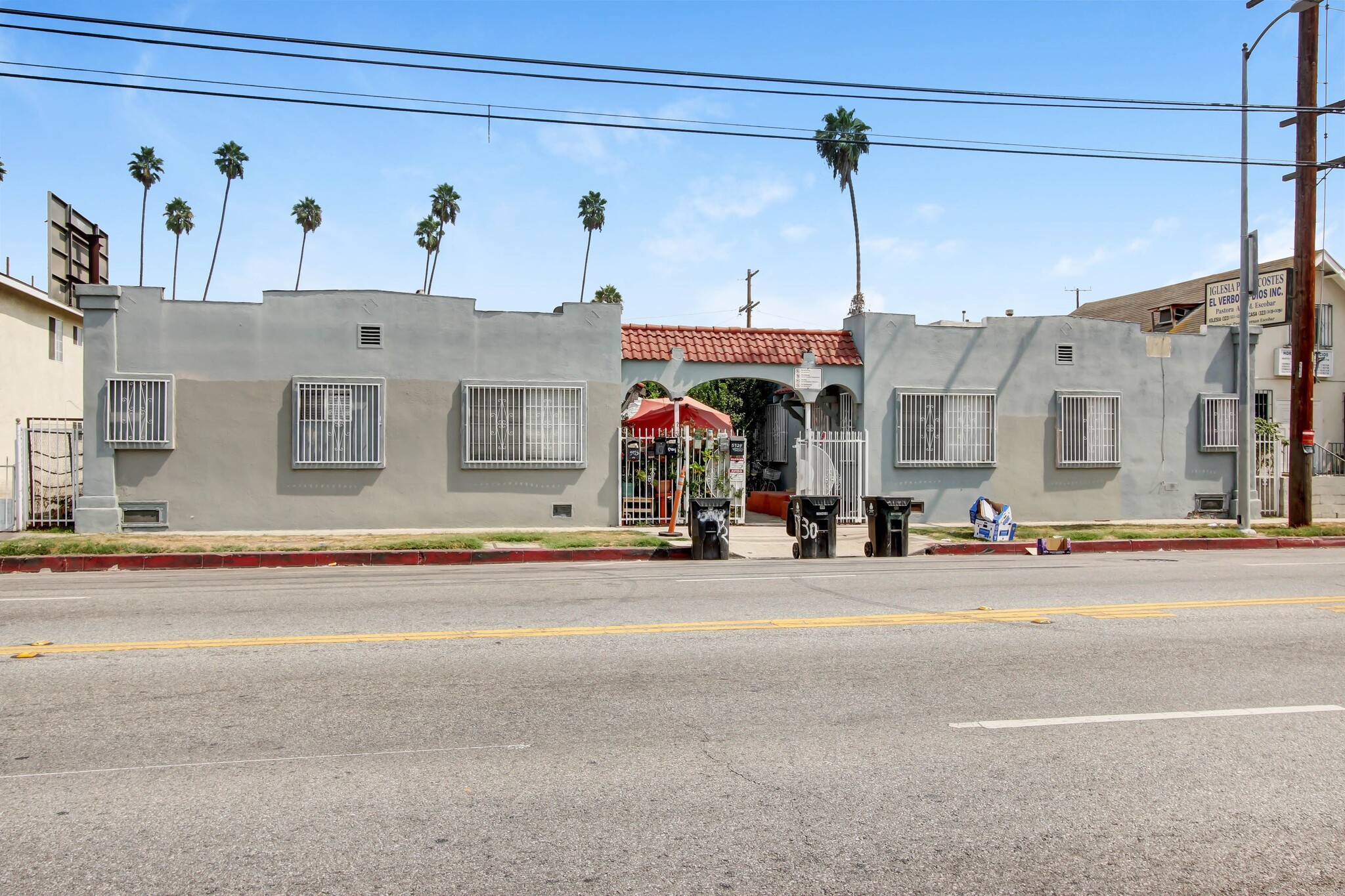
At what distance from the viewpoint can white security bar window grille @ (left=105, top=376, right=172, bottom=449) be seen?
57.3 ft

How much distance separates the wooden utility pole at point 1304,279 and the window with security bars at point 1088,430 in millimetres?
3362

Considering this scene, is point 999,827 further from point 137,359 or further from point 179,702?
point 137,359

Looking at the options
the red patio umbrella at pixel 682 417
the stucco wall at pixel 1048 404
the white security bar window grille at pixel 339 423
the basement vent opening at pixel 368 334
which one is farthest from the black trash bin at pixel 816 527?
the basement vent opening at pixel 368 334

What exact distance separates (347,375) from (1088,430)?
15.6 metres

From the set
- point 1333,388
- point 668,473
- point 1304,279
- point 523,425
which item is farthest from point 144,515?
point 1333,388

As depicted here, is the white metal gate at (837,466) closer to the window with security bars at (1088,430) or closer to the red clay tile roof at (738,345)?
the red clay tile roof at (738,345)

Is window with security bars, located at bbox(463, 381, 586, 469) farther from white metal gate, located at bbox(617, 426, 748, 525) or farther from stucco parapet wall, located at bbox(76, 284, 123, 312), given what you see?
stucco parapet wall, located at bbox(76, 284, 123, 312)

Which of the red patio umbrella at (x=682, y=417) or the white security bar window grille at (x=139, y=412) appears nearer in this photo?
the white security bar window grille at (x=139, y=412)

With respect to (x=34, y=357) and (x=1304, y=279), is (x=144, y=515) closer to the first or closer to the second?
(x=34, y=357)

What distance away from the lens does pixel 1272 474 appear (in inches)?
922

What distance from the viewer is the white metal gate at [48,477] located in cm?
1728

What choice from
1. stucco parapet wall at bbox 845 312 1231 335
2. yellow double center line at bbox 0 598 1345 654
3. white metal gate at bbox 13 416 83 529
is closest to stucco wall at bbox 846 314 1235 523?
stucco parapet wall at bbox 845 312 1231 335

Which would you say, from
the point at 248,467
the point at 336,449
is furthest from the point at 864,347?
the point at 248,467

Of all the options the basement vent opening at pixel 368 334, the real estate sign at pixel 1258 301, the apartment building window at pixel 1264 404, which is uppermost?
the real estate sign at pixel 1258 301
